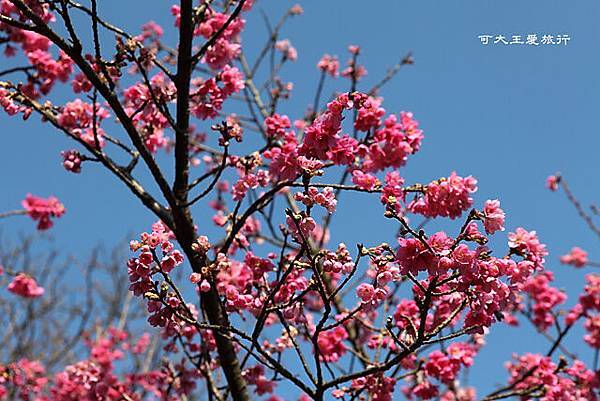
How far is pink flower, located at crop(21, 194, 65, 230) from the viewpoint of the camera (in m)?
5.17

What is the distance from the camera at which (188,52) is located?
126 inches

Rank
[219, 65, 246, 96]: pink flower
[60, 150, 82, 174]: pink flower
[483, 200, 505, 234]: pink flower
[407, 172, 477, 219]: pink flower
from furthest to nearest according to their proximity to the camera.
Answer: [219, 65, 246, 96]: pink flower, [60, 150, 82, 174]: pink flower, [407, 172, 477, 219]: pink flower, [483, 200, 505, 234]: pink flower

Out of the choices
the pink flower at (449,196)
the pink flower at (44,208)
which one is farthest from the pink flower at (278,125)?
the pink flower at (44,208)

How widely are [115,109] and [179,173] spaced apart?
1.62 feet

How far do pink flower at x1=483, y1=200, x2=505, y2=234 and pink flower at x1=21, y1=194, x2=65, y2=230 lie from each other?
396 centimetres

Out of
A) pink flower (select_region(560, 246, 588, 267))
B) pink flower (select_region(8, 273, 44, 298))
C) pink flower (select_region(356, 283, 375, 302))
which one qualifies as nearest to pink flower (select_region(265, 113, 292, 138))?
pink flower (select_region(356, 283, 375, 302))

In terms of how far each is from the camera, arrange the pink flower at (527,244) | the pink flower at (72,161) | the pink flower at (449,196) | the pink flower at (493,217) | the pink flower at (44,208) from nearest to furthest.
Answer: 1. the pink flower at (493,217)
2. the pink flower at (527,244)
3. the pink flower at (449,196)
4. the pink flower at (72,161)
5. the pink flower at (44,208)

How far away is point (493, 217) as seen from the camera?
2.31m

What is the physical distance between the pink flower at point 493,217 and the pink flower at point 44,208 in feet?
13.0

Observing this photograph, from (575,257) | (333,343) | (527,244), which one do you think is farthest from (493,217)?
(575,257)

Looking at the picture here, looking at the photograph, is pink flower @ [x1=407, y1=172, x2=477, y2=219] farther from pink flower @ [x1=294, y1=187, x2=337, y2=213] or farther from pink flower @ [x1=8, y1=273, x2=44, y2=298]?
pink flower @ [x1=8, y1=273, x2=44, y2=298]

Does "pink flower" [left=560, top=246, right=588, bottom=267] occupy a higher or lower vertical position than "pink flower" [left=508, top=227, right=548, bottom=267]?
higher

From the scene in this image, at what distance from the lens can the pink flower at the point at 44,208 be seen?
5168mm

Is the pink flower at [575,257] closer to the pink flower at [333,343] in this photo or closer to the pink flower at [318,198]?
the pink flower at [333,343]
